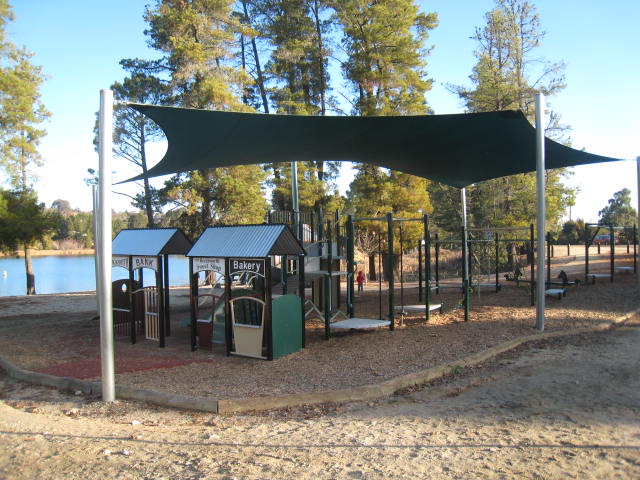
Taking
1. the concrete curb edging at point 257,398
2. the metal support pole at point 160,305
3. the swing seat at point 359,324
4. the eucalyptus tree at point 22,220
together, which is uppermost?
the eucalyptus tree at point 22,220

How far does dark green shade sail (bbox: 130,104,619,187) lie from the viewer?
838 centimetres

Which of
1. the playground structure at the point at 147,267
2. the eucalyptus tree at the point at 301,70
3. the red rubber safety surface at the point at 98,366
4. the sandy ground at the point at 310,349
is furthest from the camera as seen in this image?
the eucalyptus tree at the point at 301,70

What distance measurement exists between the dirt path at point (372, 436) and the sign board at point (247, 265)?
111 inches

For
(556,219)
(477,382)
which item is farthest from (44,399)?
(556,219)

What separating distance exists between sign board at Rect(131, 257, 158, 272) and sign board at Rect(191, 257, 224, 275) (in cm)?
114

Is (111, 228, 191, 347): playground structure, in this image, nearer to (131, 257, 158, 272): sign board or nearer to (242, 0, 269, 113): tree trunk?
(131, 257, 158, 272): sign board

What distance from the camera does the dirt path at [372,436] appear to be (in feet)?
12.4

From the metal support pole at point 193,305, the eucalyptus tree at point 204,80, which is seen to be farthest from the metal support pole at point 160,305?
the eucalyptus tree at point 204,80

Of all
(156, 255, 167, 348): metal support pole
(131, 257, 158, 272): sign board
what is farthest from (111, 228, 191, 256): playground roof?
(156, 255, 167, 348): metal support pole

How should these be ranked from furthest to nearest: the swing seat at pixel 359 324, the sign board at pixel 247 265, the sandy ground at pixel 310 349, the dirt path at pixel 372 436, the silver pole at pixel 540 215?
1. the swing seat at pixel 359 324
2. the silver pole at pixel 540 215
3. the sign board at pixel 247 265
4. the sandy ground at pixel 310 349
5. the dirt path at pixel 372 436

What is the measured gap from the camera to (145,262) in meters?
9.79

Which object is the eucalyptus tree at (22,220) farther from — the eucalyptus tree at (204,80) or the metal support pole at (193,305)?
the metal support pole at (193,305)

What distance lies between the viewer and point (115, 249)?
10406 millimetres

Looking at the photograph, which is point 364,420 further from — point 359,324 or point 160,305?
point 160,305
